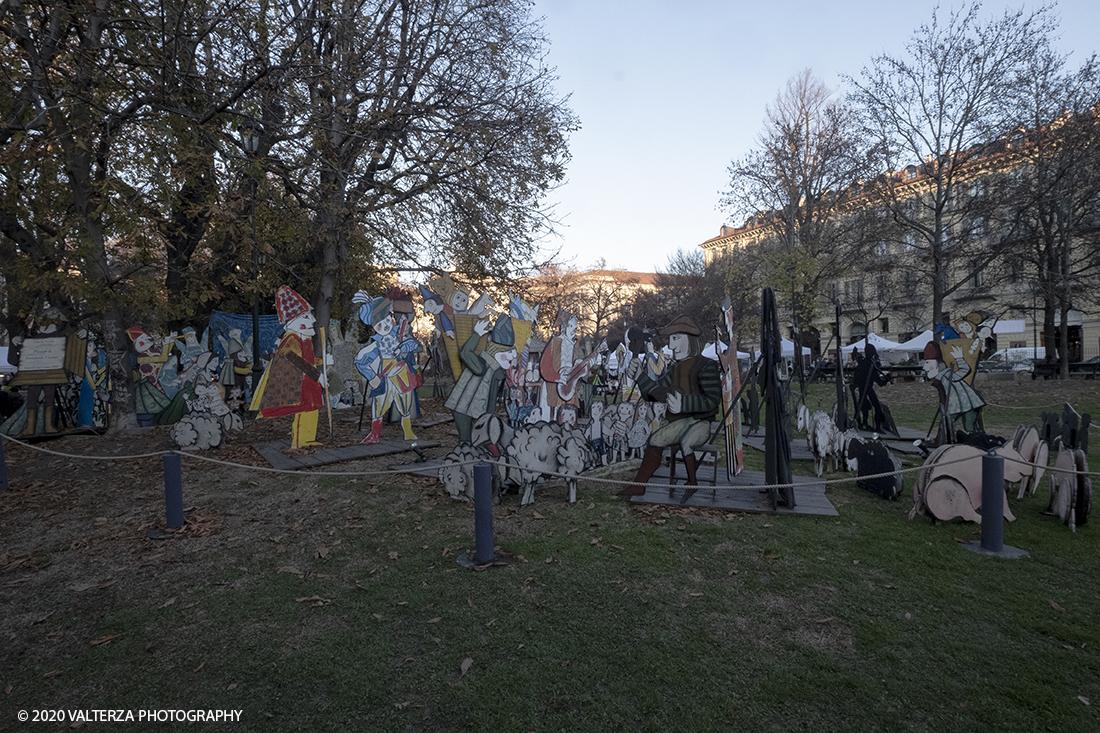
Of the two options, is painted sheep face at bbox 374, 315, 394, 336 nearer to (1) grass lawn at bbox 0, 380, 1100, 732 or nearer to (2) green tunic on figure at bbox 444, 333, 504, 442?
(2) green tunic on figure at bbox 444, 333, 504, 442

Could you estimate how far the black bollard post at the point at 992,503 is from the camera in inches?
171

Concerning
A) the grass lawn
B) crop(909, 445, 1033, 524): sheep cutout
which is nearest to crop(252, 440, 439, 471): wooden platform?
the grass lawn

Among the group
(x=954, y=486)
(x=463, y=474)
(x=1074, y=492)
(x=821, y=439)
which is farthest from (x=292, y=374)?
(x=1074, y=492)

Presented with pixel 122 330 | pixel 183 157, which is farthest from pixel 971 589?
pixel 122 330

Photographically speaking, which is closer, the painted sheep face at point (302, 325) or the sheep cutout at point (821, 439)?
the sheep cutout at point (821, 439)

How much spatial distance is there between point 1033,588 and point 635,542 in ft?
9.48

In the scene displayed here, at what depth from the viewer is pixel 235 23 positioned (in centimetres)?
713

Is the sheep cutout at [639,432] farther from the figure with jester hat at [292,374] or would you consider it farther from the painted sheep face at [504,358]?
the figure with jester hat at [292,374]

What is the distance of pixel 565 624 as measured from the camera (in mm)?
3479

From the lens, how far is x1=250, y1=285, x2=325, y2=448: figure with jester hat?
829 centimetres

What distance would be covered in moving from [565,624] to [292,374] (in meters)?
6.64

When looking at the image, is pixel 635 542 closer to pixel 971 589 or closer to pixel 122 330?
pixel 971 589

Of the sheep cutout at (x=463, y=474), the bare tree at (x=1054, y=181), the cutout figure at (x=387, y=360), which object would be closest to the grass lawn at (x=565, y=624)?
the sheep cutout at (x=463, y=474)

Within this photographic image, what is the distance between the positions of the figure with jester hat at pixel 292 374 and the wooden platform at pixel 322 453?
1.48ft
